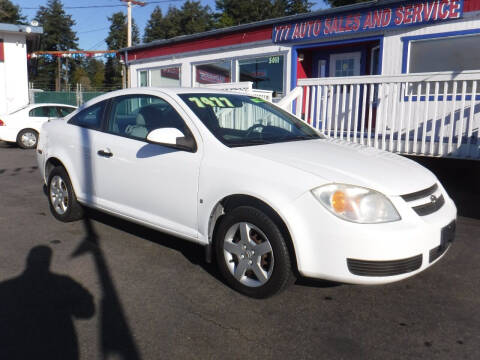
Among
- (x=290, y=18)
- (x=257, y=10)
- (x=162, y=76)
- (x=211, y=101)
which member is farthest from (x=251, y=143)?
(x=257, y=10)

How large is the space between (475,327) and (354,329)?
2.68ft

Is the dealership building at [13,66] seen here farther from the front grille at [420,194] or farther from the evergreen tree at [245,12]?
the evergreen tree at [245,12]

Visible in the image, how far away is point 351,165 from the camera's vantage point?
3312 millimetres

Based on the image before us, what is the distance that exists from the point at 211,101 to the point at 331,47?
7.52 metres

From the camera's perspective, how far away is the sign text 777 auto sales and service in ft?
27.6

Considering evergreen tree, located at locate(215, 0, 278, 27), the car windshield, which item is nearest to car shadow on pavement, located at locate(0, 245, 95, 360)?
the car windshield

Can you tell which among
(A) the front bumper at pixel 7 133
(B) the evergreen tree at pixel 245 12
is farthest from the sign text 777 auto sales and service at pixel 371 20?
(B) the evergreen tree at pixel 245 12

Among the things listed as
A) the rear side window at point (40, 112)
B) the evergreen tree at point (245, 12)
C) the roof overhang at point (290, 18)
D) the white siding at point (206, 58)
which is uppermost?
the evergreen tree at point (245, 12)

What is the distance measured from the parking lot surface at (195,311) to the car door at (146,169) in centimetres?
46

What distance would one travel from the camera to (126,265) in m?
4.02

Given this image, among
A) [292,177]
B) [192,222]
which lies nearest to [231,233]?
[192,222]

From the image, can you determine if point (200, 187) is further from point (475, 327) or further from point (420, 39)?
point (420, 39)

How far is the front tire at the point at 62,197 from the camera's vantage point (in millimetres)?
5086

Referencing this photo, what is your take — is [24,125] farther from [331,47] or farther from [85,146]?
[85,146]
